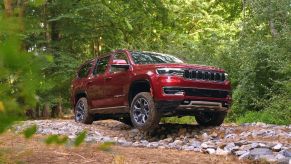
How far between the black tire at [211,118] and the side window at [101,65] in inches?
103

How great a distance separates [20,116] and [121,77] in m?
8.63

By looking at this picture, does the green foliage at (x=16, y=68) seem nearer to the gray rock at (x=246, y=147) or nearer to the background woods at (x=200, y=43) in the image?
the gray rock at (x=246, y=147)

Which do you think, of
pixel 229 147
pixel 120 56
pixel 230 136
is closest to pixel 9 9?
pixel 229 147

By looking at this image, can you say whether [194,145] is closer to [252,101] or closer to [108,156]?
[108,156]

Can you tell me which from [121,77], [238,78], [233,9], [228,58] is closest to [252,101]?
[238,78]

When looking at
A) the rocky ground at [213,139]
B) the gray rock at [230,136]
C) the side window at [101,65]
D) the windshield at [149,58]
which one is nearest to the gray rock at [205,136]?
the rocky ground at [213,139]

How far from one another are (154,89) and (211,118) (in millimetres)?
2227

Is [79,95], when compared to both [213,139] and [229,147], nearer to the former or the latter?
[213,139]

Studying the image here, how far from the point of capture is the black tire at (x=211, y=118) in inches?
385

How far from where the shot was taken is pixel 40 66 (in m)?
1.04

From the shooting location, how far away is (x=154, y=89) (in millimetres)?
8453

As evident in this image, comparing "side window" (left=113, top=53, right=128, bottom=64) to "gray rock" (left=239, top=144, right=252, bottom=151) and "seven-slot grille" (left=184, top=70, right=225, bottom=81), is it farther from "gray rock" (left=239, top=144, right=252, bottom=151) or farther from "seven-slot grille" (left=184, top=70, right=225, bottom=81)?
"gray rock" (left=239, top=144, right=252, bottom=151)

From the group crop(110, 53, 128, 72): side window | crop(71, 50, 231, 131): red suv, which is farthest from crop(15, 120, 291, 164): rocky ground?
crop(110, 53, 128, 72): side window

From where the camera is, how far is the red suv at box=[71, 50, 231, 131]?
8398 mm
